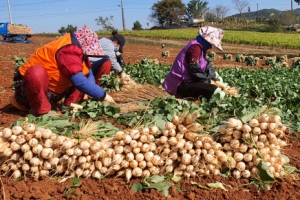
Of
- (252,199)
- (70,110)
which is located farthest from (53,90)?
(252,199)

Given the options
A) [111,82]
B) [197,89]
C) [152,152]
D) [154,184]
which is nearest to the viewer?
[154,184]

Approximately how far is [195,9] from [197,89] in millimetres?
71904

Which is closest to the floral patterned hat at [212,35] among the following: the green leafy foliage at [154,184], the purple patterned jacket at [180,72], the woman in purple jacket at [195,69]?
the woman in purple jacket at [195,69]

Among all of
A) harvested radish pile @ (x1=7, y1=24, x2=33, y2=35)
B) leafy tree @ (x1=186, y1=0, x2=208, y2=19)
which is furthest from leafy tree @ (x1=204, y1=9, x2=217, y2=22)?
harvested radish pile @ (x1=7, y1=24, x2=33, y2=35)

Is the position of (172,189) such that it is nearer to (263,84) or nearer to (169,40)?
(263,84)

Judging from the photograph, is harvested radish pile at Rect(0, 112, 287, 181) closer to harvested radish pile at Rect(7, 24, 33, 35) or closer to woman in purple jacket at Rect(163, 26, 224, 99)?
woman in purple jacket at Rect(163, 26, 224, 99)

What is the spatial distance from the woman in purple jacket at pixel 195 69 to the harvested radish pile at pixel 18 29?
2195cm

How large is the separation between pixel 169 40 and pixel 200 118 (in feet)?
106

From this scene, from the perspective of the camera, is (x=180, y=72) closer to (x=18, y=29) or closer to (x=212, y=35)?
(x=212, y=35)

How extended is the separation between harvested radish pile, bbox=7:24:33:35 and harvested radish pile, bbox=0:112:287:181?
2349 cm

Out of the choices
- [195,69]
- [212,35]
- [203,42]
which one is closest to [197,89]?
[195,69]

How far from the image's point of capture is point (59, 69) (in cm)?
397

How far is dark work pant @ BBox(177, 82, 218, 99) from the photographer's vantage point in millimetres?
4672

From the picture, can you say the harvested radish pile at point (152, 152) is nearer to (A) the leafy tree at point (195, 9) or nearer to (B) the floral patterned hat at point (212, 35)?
(B) the floral patterned hat at point (212, 35)
